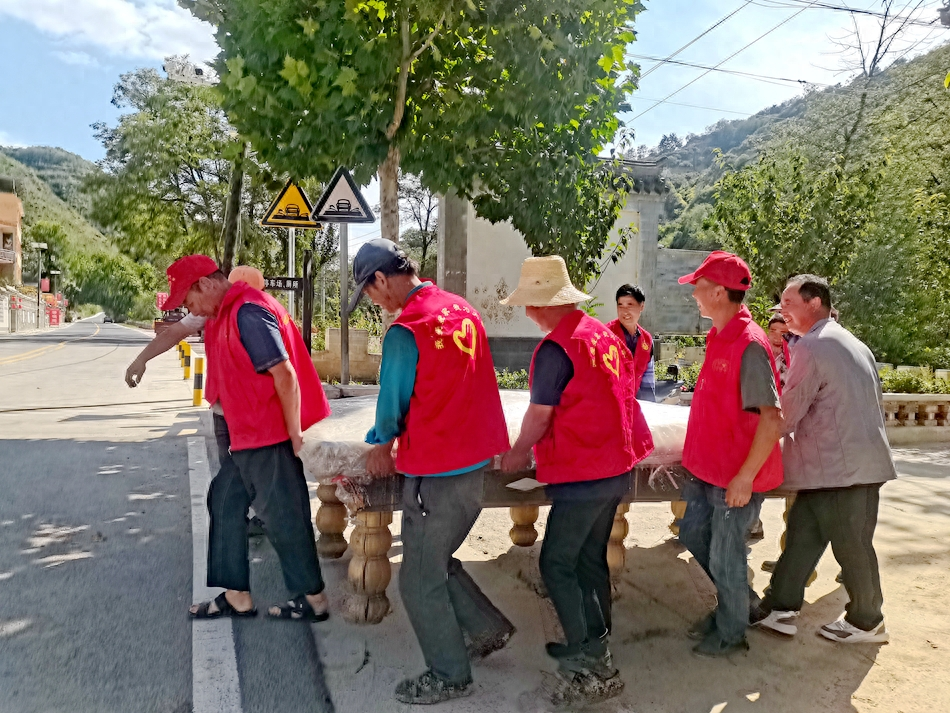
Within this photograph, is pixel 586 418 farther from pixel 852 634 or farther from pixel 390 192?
pixel 390 192

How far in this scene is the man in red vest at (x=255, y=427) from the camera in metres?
3.71

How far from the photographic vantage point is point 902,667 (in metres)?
3.68

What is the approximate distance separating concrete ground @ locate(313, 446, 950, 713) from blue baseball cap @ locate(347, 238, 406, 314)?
1793 millimetres

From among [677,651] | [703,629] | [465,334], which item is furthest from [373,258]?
[703,629]

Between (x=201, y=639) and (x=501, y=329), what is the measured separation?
1199 centimetres

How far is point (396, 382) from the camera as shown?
304 cm

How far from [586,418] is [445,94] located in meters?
4.91

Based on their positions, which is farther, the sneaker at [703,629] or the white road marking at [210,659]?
the sneaker at [703,629]

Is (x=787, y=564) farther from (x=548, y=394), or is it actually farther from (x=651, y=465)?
(x=548, y=394)

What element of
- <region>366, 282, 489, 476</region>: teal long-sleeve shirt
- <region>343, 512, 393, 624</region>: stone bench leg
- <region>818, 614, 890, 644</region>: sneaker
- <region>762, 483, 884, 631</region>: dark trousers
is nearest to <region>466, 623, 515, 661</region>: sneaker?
<region>343, 512, 393, 624</region>: stone bench leg

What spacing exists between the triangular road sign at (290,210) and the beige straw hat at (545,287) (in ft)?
18.9

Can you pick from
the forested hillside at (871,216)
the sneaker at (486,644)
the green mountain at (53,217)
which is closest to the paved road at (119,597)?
the sneaker at (486,644)

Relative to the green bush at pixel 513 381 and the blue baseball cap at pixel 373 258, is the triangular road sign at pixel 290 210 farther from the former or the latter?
the blue baseball cap at pixel 373 258

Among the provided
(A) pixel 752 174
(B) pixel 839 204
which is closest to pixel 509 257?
(A) pixel 752 174
